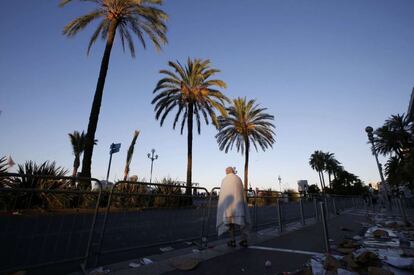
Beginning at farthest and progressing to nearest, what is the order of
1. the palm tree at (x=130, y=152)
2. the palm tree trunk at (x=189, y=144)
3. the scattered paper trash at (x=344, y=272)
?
the palm tree at (x=130, y=152) → the palm tree trunk at (x=189, y=144) → the scattered paper trash at (x=344, y=272)

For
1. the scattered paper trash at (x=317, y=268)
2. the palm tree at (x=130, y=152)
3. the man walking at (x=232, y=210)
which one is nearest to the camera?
the scattered paper trash at (x=317, y=268)

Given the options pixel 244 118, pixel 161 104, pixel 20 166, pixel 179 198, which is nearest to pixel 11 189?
pixel 179 198

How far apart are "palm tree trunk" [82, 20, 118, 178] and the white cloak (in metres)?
9.89

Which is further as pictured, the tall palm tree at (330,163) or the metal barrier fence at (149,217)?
the tall palm tree at (330,163)

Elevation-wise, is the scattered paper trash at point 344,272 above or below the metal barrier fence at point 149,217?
below

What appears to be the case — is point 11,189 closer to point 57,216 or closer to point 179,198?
point 57,216

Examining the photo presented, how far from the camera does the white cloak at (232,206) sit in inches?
215

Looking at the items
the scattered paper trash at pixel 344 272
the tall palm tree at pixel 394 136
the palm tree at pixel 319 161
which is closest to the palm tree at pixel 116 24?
the scattered paper trash at pixel 344 272

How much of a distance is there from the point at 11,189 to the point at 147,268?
2.10 metres

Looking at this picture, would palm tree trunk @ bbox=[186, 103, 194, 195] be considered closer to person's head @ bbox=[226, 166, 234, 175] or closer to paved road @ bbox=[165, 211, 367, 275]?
person's head @ bbox=[226, 166, 234, 175]

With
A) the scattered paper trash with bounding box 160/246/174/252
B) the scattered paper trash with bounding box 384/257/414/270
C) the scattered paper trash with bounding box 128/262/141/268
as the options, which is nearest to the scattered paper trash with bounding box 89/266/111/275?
the scattered paper trash with bounding box 128/262/141/268

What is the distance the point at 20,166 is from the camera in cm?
1098

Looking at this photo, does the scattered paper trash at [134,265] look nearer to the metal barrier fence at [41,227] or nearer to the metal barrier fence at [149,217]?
the metal barrier fence at [149,217]

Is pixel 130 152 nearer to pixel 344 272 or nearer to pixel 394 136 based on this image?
pixel 344 272
